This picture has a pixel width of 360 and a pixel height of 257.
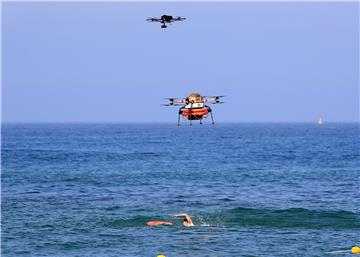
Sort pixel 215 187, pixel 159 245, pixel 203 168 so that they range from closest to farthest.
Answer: pixel 159 245
pixel 215 187
pixel 203 168

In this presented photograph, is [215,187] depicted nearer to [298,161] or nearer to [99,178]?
[99,178]

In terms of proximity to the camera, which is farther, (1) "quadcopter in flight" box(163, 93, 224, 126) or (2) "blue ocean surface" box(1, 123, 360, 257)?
(2) "blue ocean surface" box(1, 123, 360, 257)

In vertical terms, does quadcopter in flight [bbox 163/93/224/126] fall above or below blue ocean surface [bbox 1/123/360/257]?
above

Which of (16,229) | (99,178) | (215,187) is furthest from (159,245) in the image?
(99,178)

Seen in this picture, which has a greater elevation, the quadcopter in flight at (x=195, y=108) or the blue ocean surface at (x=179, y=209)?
the quadcopter in flight at (x=195, y=108)

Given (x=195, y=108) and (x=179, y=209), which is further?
(x=179, y=209)

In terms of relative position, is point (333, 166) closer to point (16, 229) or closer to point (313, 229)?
point (313, 229)

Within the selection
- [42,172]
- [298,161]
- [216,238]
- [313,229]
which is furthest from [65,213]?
[298,161]

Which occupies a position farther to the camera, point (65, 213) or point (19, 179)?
point (19, 179)

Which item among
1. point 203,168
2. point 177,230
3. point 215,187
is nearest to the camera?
point 177,230

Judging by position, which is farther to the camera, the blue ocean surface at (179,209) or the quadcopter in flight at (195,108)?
the blue ocean surface at (179,209)
